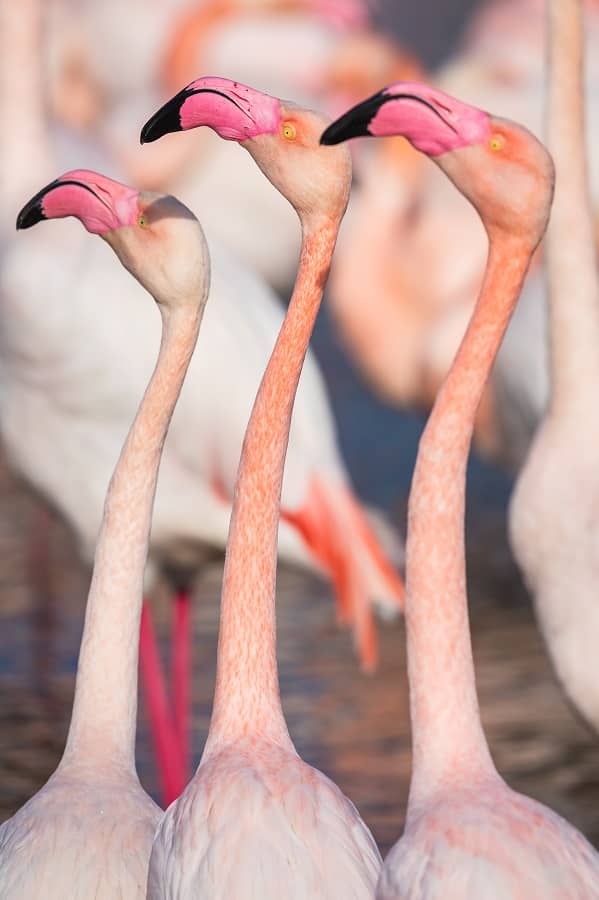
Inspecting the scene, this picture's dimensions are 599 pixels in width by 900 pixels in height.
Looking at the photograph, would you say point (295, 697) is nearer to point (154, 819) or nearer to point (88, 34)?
point (154, 819)

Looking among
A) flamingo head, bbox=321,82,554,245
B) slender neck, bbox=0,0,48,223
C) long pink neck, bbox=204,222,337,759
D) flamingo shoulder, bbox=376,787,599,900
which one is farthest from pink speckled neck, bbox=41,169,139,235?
slender neck, bbox=0,0,48,223

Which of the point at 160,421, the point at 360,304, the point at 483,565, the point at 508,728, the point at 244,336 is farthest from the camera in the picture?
the point at 360,304

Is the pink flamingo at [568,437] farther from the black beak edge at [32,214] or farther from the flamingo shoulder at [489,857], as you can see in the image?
the black beak edge at [32,214]

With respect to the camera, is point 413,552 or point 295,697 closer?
point 413,552

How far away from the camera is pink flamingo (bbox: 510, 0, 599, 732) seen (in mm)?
4223

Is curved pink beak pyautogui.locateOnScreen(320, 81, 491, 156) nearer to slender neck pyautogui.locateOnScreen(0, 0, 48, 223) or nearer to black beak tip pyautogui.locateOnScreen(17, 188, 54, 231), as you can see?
black beak tip pyautogui.locateOnScreen(17, 188, 54, 231)

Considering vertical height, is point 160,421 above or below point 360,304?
below

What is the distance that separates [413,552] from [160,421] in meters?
0.50

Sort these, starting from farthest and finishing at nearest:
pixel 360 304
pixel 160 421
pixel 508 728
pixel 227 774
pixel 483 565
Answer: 1. pixel 360 304
2. pixel 483 565
3. pixel 508 728
4. pixel 160 421
5. pixel 227 774

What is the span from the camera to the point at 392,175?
913 centimetres

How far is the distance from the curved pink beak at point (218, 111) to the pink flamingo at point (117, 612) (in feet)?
0.85

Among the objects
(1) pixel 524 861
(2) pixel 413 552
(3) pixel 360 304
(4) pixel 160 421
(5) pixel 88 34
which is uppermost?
(5) pixel 88 34

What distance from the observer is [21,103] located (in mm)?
6168

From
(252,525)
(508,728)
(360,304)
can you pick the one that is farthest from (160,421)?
(360,304)
